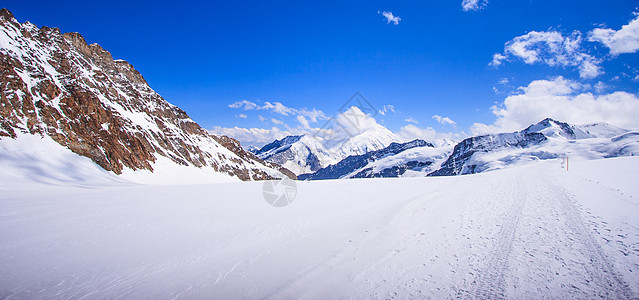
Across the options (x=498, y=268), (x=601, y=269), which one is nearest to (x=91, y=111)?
(x=498, y=268)

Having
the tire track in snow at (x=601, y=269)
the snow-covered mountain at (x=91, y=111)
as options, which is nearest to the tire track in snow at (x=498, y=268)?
the tire track in snow at (x=601, y=269)

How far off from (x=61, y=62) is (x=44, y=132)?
57.9 meters

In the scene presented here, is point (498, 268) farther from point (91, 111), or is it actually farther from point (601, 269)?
point (91, 111)

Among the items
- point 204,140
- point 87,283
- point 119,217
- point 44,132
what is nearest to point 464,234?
point 87,283

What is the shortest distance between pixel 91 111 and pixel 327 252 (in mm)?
83358

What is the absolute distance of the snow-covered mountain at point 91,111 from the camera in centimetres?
4924

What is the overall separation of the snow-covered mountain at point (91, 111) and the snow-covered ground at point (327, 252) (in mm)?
56434

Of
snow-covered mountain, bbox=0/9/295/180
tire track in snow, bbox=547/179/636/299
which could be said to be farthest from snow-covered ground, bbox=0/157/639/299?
snow-covered mountain, bbox=0/9/295/180

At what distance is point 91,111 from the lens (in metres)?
63.4

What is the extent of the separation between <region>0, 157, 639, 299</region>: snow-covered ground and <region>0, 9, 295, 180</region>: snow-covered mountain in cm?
5643

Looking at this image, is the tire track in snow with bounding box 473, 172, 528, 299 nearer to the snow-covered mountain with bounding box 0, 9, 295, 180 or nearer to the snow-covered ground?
the snow-covered ground

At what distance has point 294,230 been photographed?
7.07m

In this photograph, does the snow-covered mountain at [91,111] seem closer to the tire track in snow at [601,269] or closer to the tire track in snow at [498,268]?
the tire track in snow at [498,268]

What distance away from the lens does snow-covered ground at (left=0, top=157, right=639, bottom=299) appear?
13.1ft
